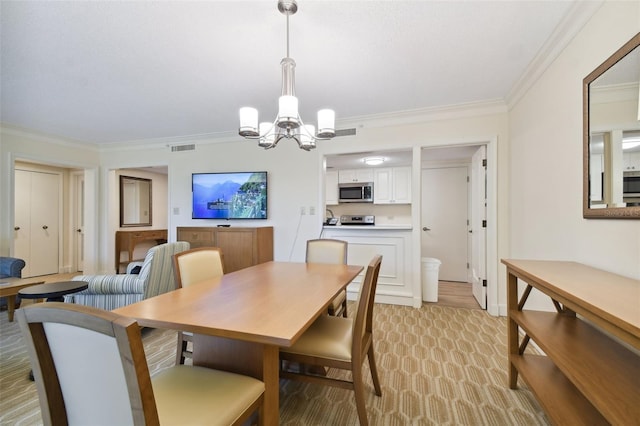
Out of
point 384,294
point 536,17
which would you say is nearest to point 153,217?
point 384,294

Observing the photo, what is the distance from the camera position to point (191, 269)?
1.86 metres

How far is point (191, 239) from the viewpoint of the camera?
3.94m

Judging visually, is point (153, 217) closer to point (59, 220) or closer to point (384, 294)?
point (59, 220)

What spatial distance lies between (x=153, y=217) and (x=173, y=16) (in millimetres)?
5637

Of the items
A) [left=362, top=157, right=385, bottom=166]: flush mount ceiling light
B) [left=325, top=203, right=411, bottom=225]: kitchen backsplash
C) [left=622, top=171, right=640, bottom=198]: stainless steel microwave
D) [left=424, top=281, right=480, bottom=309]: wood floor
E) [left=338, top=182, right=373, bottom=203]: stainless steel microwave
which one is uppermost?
[left=362, top=157, right=385, bottom=166]: flush mount ceiling light

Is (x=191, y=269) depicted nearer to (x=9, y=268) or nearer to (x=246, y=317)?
(x=246, y=317)

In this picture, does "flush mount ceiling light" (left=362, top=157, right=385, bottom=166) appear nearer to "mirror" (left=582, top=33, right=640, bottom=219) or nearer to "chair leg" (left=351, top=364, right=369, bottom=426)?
"mirror" (left=582, top=33, right=640, bottom=219)

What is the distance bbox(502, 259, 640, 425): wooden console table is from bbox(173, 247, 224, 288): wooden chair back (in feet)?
6.53

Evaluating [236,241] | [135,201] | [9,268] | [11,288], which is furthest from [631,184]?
[135,201]

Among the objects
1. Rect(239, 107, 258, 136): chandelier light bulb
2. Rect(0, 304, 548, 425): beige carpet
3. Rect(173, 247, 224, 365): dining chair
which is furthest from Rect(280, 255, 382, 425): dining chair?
Rect(239, 107, 258, 136): chandelier light bulb

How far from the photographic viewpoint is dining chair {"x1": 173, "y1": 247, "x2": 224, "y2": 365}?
177 cm

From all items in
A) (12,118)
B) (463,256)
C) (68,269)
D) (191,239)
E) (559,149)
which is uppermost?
(12,118)

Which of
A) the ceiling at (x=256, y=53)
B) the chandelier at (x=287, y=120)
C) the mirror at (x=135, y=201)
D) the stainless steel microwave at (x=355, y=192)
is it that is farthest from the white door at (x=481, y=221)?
the mirror at (x=135, y=201)

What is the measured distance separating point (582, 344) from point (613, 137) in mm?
1050
